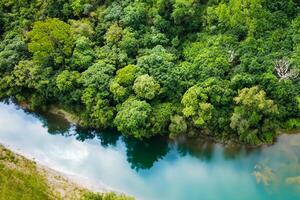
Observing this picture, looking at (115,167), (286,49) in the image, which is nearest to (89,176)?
(115,167)

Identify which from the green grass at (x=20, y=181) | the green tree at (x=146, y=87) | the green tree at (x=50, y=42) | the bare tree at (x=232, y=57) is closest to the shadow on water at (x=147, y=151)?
the green tree at (x=146, y=87)

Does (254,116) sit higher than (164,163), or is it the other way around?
(254,116)

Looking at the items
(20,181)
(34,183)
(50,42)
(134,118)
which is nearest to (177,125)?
(134,118)

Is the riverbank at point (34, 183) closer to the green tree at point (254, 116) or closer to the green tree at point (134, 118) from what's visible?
the green tree at point (134, 118)

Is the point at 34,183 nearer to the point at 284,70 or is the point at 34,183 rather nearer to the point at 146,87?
the point at 146,87

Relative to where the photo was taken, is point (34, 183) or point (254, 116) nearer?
point (34, 183)

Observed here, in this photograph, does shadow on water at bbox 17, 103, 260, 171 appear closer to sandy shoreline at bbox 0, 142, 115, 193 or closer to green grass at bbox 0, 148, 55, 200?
sandy shoreline at bbox 0, 142, 115, 193

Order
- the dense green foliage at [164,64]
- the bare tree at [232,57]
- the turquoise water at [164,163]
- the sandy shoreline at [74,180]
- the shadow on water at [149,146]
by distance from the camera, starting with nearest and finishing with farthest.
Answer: the turquoise water at [164,163] < the sandy shoreline at [74,180] < the dense green foliage at [164,64] < the shadow on water at [149,146] < the bare tree at [232,57]
